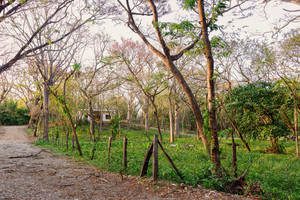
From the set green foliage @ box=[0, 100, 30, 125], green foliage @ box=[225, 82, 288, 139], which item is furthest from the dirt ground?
green foliage @ box=[0, 100, 30, 125]

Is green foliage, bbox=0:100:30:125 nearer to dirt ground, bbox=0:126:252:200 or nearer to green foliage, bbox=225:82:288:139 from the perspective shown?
dirt ground, bbox=0:126:252:200

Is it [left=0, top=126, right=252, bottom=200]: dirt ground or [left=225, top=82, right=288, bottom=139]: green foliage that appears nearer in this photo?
[left=0, top=126, right=252, bottom=200]: dirt ground

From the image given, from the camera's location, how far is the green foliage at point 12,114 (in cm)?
3250

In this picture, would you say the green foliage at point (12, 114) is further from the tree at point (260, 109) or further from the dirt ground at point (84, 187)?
the tree at point (260, 109)

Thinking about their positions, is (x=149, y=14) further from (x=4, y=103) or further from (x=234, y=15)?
(x=4, y=103)

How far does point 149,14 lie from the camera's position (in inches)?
385

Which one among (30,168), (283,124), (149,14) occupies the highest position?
(149,14)

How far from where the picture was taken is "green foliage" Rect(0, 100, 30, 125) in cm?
3250

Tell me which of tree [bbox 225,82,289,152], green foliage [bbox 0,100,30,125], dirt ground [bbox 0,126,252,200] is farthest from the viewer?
green foliage [bbox 0,100,30,125]

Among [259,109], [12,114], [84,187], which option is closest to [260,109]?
[259,109]

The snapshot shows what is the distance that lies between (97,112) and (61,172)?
3136 cm

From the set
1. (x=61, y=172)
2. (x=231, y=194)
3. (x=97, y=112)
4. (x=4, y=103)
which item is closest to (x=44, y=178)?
(x=61, y=172)

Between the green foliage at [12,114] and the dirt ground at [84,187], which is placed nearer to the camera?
the dirt ground at [84,187]

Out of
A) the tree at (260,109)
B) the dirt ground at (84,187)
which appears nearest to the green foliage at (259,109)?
the tree at (260,109)
